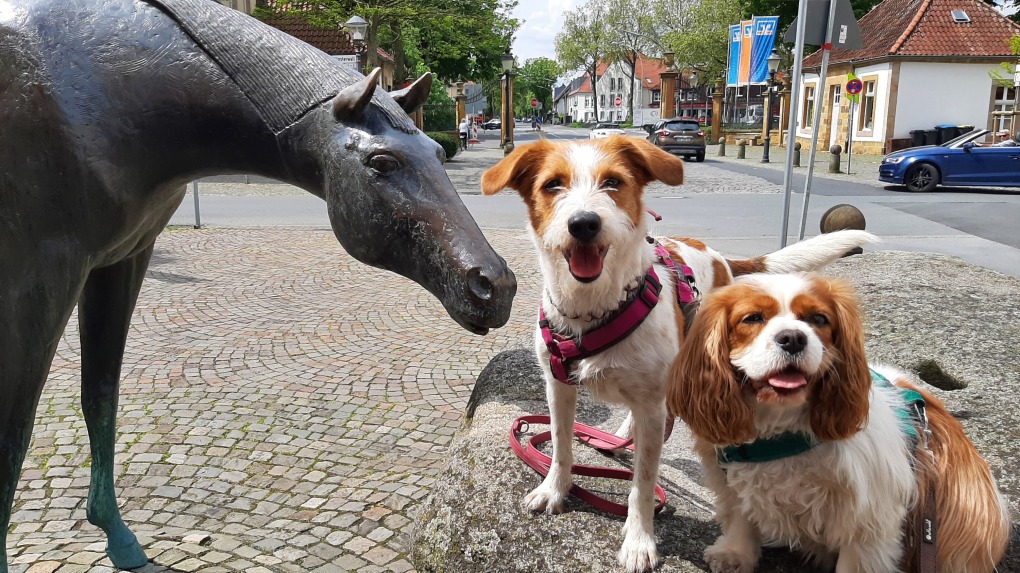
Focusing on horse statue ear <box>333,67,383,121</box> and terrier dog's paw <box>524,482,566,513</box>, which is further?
terrier dog's paw <box>524,482,566,513</box>

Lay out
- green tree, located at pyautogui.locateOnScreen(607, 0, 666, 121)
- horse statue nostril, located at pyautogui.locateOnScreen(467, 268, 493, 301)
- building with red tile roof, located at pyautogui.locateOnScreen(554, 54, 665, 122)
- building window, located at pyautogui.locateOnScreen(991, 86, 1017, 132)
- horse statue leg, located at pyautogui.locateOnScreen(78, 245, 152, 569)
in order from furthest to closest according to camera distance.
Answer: building with red tile roof, located at pyautogui.locateOnScreen(554, 54, 665, 122) → green tree, located at pyautogui.locateOnScreen(607, 0, 666, 121) → building window, located at pyautogui.locateOnScreen(991, 86, 1017, 132) → horse statue leg, located at pyautogui.locateOnScreen(78, 245, 152, 569) → horse statue nostril, located at pyautogui.locateOnScreen(467, 268, 493, 301)

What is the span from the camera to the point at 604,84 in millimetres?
115562

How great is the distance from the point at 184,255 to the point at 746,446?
9704mm

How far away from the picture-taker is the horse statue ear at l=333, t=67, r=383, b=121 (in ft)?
5.74

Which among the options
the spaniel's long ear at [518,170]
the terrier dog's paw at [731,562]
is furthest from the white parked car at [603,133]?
the terrier dog's paw at [731,562]

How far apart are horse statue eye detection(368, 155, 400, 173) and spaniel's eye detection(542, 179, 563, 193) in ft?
2.28

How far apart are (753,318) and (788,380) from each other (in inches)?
7.8

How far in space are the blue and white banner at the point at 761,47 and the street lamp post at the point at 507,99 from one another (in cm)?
1217

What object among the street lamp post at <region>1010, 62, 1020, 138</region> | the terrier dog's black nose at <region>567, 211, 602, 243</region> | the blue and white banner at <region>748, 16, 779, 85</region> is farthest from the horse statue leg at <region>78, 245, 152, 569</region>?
the blue and white banner at <region>748, 16, 779, 85</region>

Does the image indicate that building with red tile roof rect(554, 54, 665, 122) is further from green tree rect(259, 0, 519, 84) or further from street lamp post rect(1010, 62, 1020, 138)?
street lamp post rect(1010, 62, 1020, 138)

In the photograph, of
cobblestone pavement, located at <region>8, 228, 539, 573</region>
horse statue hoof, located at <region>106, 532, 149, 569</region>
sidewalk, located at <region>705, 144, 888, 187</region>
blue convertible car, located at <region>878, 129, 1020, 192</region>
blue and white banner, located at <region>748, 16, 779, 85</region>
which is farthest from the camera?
blue and white banner, located at <region>748, 16, 779, 85</region>

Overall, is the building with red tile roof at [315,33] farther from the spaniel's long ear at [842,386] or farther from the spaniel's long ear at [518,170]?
the spaniel's long ear at [842,386]

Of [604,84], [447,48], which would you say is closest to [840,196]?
[447,48]

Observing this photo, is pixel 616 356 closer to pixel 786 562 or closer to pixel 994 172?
pixel 786 562
